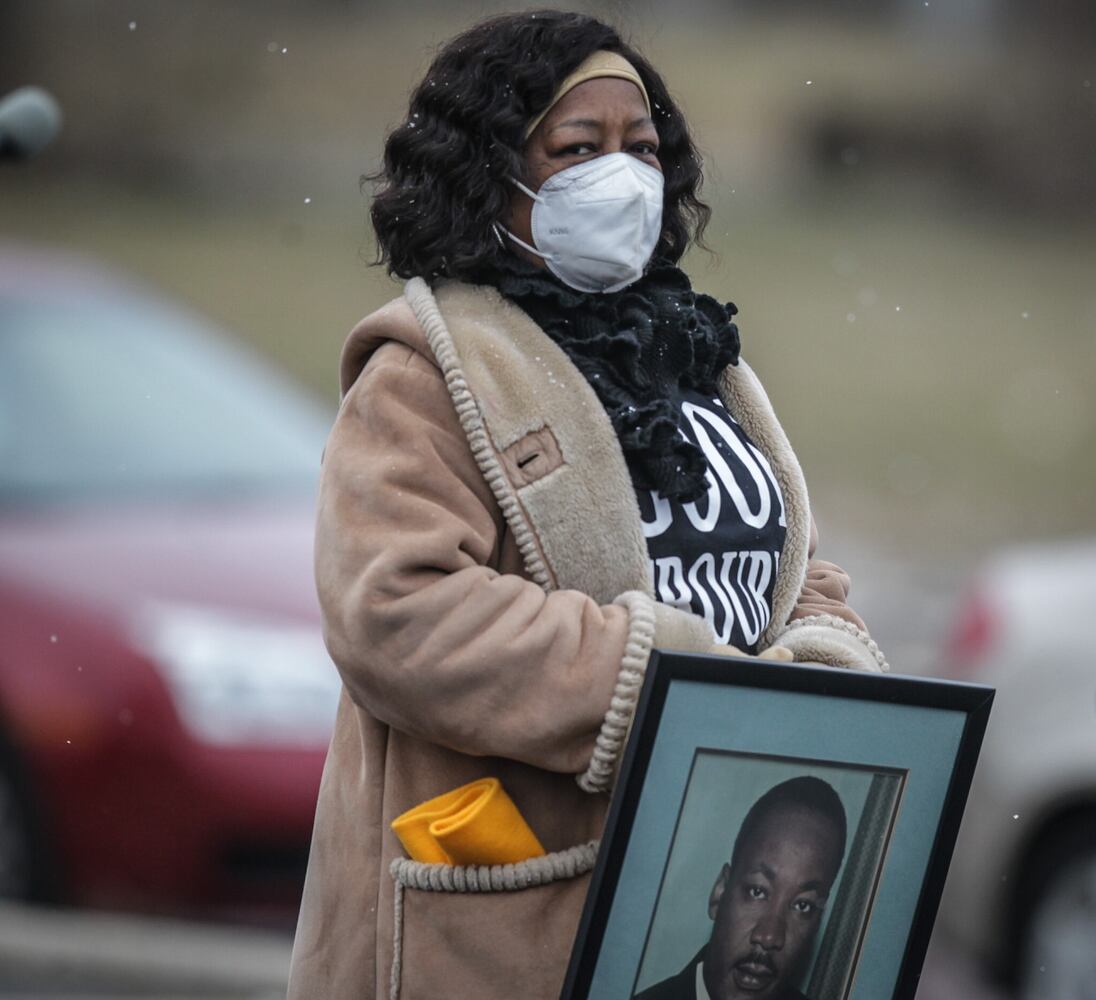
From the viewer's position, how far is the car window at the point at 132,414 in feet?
19.0

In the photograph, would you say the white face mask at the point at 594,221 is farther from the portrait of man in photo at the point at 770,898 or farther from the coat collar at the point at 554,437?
the portrait of man in photo at the point at 770,898

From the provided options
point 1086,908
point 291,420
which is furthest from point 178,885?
point 1086,908

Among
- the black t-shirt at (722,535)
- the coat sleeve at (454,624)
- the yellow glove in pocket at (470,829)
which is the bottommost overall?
the yellow glove in pocket at (470,829)

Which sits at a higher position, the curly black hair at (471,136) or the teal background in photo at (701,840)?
the curly black hair at (471,136)

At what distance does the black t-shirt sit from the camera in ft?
7.79

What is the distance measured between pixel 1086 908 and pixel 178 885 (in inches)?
97.3

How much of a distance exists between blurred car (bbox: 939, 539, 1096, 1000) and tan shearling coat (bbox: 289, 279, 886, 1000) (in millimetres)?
2988

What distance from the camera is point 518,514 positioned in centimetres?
230

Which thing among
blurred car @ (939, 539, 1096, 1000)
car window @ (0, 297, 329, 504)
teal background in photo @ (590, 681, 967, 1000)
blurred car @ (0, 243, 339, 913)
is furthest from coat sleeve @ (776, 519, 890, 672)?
car window @ (0, 297, 329, 504)

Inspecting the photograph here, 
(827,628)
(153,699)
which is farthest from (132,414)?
(827,628)

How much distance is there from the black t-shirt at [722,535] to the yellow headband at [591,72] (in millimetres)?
414

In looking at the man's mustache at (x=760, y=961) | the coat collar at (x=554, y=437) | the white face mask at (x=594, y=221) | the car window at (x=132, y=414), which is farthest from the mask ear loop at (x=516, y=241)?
the car window at (x=132, y=414)

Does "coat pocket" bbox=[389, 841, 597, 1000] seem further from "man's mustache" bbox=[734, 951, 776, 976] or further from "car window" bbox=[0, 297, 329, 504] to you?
"car window" bbox=[0, 297, 329, 504]

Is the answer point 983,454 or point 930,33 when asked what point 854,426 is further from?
point 930,33
